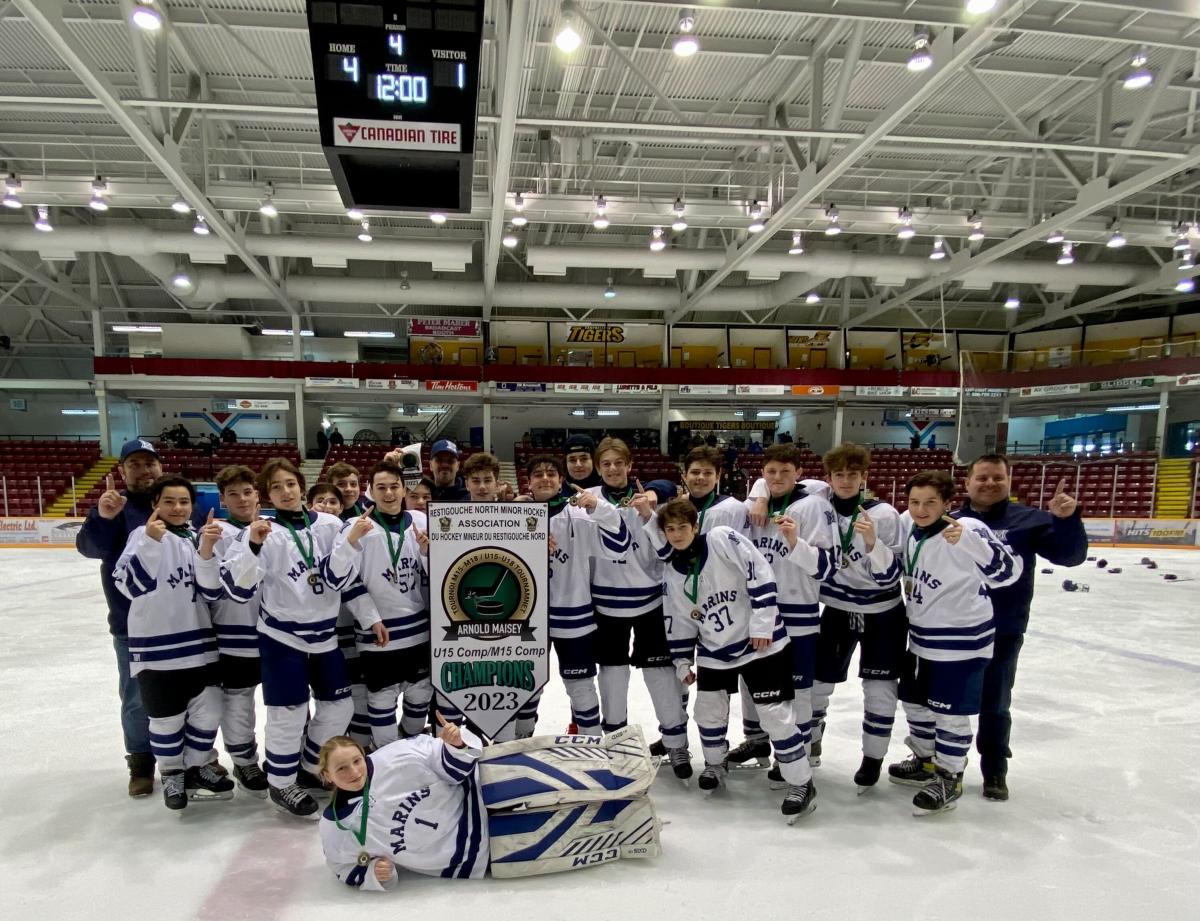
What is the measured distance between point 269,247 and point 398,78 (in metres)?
11.3

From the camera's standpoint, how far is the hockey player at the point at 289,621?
285cm

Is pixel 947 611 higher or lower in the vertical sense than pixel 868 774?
higher

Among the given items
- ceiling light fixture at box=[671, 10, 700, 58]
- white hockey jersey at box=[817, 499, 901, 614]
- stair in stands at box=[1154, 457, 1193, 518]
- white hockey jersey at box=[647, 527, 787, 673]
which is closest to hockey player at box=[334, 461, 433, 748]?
white hockey jersey at box=[647, 527, 787, 673]

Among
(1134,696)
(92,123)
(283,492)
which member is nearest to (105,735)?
(283,492)

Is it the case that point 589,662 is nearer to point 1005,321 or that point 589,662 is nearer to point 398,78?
point 398,78

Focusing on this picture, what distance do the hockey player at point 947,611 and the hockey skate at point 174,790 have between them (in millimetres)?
3432

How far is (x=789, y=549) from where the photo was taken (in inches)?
125

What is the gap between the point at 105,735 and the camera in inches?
150

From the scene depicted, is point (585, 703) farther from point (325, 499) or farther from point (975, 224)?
point (975, 224)

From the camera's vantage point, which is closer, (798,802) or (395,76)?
(798,802)

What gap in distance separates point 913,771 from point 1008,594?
3.40 feet

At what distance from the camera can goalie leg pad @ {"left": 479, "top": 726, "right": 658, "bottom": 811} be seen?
→ 2461mm

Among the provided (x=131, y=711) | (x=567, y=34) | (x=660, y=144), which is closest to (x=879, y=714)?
(x=131, y=711)

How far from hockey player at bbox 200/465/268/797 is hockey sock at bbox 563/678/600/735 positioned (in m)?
1.53
